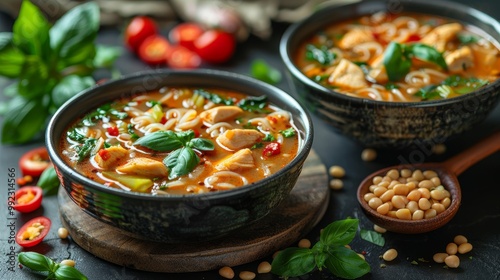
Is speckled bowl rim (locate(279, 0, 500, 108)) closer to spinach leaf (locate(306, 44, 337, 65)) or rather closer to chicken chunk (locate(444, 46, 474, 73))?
spinach leaf (locate(306, 44, 337, 65))

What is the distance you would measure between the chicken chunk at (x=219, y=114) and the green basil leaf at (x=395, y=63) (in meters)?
1.40

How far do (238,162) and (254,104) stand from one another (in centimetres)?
101

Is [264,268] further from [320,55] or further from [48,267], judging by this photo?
[320,55]

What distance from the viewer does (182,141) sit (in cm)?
511

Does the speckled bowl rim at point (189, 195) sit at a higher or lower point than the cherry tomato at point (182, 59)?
higher

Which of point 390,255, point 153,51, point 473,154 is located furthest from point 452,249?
point 153,51

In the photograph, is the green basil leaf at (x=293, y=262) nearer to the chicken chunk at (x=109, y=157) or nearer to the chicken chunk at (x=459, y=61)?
the chicken chunk at (x=109, y=157)

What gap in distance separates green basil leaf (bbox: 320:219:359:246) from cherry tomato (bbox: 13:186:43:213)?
2.36 metres

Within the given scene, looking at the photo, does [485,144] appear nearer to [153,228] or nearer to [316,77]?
[316,77]

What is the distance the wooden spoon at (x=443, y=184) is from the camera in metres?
5.11

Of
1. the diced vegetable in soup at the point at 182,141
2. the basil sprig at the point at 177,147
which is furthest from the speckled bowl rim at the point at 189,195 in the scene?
the basil sprig at the point at 177,147

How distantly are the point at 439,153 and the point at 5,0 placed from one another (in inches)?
206

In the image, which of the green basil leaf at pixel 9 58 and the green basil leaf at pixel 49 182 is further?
the green basil leaf at pixel 9 58

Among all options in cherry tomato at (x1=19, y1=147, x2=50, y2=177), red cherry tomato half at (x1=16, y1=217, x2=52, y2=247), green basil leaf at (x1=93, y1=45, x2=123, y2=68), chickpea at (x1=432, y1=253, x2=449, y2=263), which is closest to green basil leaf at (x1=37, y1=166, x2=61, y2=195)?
cherry tomato at (x1=19, y1=147, x2=50, y2=177)
